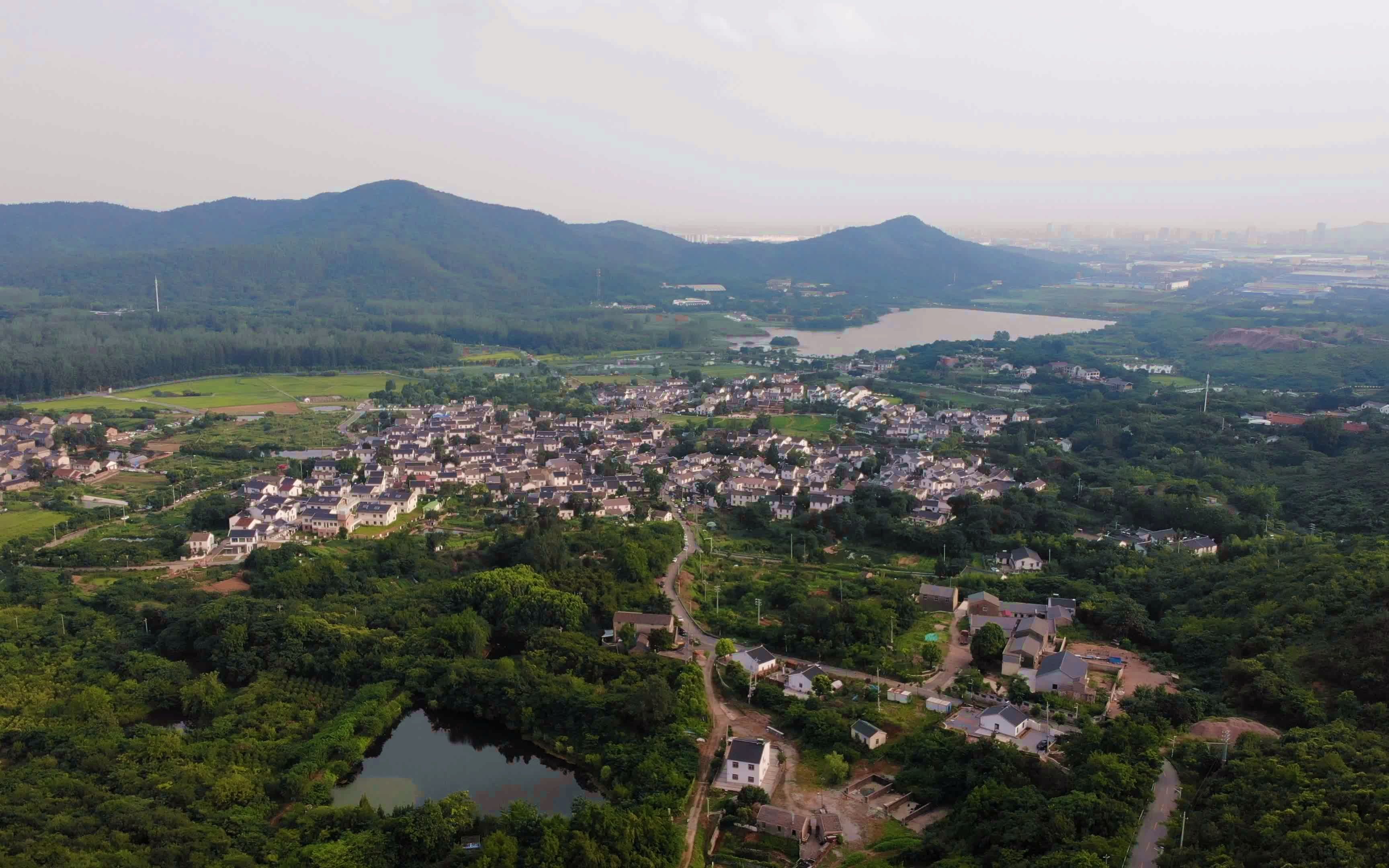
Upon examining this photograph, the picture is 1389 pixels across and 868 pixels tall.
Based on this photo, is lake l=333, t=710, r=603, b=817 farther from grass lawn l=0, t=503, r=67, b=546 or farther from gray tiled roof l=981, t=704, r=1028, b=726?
grass lawn l=0, t=503, r=67, b=546

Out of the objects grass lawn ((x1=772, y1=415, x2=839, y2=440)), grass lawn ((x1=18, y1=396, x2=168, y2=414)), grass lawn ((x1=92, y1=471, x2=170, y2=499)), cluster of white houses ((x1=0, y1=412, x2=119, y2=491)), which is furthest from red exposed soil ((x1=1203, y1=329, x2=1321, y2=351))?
grass lawn ((x1=18, y1=396, x2=168, y2=414))

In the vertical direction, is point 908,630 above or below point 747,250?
below

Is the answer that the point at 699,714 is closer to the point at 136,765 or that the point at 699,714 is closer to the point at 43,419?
the point at 136,765

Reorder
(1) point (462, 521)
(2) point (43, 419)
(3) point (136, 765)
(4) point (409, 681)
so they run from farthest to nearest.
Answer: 1. (2) point (43, 419)
2. (1) point (462, 521)
3. (4) point (409, 681)
4. (3) point (136, 765)

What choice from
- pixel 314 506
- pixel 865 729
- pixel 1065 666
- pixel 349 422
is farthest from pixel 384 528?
pixel 1065 666

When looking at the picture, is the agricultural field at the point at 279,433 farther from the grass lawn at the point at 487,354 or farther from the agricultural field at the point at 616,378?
the grass lawn at the point at 487,354

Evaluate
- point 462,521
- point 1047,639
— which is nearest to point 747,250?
point 462,521
